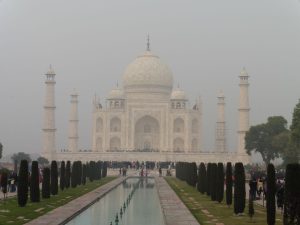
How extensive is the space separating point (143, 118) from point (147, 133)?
1.50 m

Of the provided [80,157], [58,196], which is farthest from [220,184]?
[80,157]

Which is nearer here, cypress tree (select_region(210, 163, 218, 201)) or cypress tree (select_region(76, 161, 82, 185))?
cypress tree (select_region(210, 163, 218, 201))

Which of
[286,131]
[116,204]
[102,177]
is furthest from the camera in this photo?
[286,131]

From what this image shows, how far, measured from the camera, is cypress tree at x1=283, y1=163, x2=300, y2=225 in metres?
11.4

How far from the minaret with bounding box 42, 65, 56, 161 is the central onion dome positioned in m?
7.34

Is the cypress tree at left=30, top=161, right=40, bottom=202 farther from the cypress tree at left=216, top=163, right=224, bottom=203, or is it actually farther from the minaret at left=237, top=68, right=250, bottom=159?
the minaret at left=237, top=68, right=250, bottom=159

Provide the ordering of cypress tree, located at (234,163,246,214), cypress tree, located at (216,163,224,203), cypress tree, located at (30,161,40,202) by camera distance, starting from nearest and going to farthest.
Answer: cypress tree, located at (234,163,246,214), cypress tree, located at (30,161,40,202), cypress tree, located at (216,163,224,203)

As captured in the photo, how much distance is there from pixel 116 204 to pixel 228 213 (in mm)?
3902

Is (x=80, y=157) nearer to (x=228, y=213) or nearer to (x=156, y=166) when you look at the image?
(x=156, y=166)

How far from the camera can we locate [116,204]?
1862 centimetres

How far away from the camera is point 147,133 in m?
57.9

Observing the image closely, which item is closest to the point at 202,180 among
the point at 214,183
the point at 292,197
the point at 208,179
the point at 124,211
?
the point at 208,179

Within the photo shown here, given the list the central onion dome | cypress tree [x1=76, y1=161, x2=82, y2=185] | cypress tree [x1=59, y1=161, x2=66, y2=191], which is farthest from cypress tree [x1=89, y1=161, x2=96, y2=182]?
the central onion dome

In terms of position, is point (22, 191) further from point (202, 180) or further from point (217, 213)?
point (202, 180)
